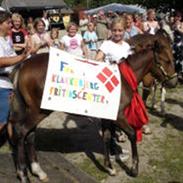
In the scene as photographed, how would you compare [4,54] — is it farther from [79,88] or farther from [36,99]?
[79,88]

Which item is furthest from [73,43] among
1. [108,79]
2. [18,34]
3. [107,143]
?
[108,79]

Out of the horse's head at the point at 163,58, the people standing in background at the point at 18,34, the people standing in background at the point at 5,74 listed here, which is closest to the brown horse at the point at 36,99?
the horse's head at the point at 163,58

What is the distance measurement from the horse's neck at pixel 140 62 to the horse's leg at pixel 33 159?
1.51m

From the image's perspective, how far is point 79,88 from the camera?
4953 millimetres

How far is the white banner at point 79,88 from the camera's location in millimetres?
4934

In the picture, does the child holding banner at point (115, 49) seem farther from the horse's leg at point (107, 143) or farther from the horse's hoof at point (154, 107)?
the horse's hoof at point (154, 107)

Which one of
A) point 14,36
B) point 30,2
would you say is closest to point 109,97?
point 14,36

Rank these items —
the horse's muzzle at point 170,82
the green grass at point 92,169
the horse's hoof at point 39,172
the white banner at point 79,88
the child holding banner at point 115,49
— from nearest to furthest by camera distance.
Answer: the white banner at point 79,88, the horse's hoof at point 39,172, the green grass at point 92,169, the child holding banner at point 115,49, the horse's muzzle at point 170,82

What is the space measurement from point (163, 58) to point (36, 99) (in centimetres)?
171

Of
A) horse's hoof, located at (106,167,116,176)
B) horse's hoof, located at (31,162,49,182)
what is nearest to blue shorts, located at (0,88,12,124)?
horse's hoof, located at (31,162,49,182)

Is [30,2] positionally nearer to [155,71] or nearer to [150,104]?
[150,104]

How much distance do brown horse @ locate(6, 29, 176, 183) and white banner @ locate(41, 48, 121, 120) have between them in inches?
5.0

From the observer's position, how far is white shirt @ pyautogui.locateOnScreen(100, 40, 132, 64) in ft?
18.4

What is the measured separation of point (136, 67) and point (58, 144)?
2.01 m
